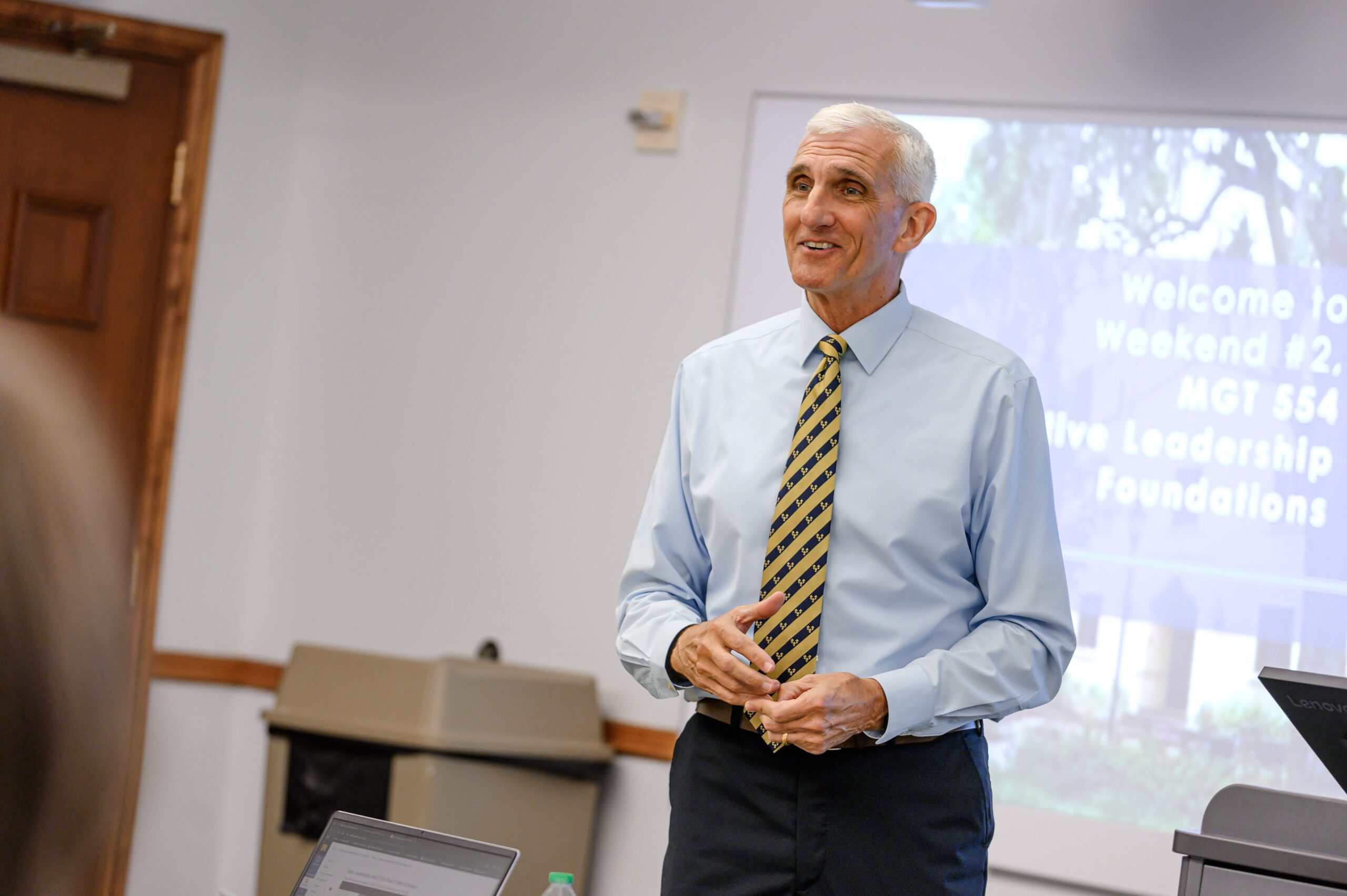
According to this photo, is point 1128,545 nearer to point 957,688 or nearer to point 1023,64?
point 1023,64

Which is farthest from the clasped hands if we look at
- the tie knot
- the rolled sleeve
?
the tie knot

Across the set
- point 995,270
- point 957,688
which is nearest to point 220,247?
point 995,270

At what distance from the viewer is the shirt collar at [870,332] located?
1832 mm

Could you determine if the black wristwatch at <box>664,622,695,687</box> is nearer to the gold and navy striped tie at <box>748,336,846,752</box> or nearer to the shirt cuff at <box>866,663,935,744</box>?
the gold and navy striped tie at <box>748,336,846,752</box>

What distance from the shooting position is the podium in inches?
61.8

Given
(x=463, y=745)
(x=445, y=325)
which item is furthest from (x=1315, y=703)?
(x=445, y=325)

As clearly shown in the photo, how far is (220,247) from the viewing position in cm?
368

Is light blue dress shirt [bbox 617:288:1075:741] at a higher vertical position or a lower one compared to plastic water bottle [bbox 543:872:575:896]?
higher

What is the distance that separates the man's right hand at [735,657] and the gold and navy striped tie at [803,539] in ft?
0.31

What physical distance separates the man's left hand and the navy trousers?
107 millimetres

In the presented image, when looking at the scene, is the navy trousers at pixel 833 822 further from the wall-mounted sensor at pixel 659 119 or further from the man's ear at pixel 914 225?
the wall-mounted sensor at pixel 659 119

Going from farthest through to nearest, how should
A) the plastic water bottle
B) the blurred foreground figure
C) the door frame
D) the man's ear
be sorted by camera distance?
the door frame, the plastic water bottle, the man's ear, the blurred foreground figure

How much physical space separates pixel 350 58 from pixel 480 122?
1.47ft

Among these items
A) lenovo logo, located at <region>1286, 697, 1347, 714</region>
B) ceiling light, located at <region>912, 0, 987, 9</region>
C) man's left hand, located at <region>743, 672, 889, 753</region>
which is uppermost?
ceiling light, located at <region>912, 0, 987, 9</region>
